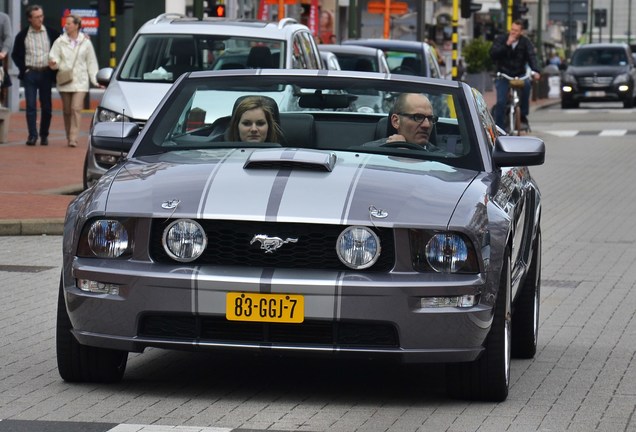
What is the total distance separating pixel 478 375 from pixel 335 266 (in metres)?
0.79

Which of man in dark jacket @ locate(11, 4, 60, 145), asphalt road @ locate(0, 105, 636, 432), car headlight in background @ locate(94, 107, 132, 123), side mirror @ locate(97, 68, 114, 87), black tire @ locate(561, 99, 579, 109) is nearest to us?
asphalt road @ locate(0, 105, 636, 432)

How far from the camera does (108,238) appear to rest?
6.75 metres

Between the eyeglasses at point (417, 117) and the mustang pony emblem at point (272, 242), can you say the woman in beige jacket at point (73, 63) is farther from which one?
the mustang pony emblem at point (272, 242)

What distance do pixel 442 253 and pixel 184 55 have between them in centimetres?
1092

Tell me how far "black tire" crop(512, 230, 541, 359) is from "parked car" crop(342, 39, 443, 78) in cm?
1660

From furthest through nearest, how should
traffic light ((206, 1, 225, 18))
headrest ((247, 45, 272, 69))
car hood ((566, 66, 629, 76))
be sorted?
car hood ((566, 66, 629, 76)), traffic light ((206, 1, 225, 18)), headrest ((247, 45, 272, 69))

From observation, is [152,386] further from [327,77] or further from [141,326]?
[327,77]

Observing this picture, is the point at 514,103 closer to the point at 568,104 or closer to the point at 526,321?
the point at 568,104

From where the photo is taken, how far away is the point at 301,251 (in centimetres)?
657

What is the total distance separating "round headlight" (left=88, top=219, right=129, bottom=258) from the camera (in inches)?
265

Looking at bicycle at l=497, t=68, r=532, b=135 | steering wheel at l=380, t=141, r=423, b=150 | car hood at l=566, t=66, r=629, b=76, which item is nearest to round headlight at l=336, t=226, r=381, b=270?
steering wheel at l=380, t=141, r=423, b=150

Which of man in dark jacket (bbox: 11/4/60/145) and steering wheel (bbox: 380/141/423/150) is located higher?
steering wheel (bbox: 380/141/423/150)

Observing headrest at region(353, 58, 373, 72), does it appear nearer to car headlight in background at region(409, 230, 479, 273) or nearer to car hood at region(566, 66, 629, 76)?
car headlight in background at region(409, 230, 479, 273)

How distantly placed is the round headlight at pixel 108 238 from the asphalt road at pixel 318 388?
58 cm
